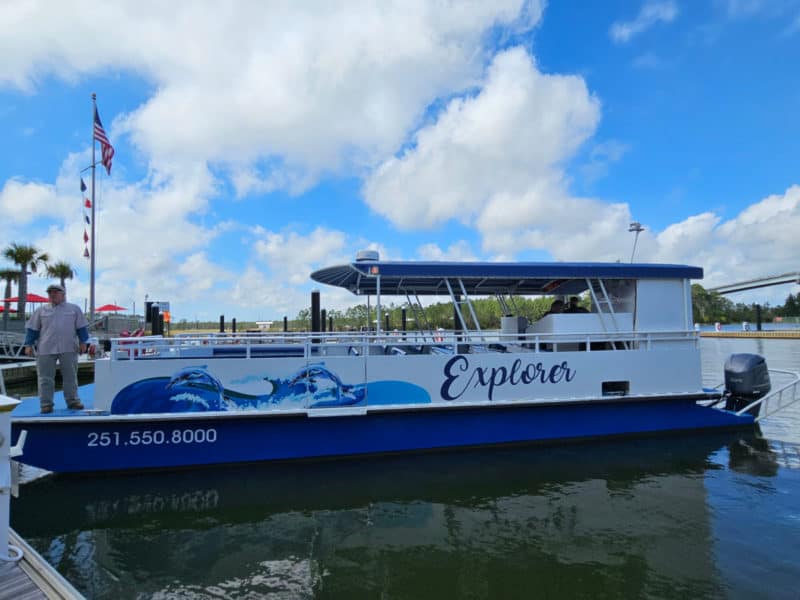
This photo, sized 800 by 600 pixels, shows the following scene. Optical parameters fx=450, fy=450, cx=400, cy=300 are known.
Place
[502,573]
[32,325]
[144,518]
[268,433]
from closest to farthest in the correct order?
[502,573], [144,518], [32,325], [268,433]

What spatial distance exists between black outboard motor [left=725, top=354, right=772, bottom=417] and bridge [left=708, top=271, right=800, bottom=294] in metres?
77.8

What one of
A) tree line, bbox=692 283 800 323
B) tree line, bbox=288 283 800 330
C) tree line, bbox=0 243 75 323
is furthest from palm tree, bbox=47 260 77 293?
tree line, bbox=692 283 800 323

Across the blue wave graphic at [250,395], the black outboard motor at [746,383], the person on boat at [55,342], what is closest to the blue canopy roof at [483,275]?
the blue wave graphic at [250,395]

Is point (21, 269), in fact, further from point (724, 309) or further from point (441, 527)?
point (724, 309)

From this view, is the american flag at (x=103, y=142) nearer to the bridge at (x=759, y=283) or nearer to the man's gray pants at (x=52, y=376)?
the man's gray pants at (x=52, y=376)

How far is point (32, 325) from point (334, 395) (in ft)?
13.3

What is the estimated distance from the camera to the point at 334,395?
6488 millimetres

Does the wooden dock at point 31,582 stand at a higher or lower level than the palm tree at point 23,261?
lower

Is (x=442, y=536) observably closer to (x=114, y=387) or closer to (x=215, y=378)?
(x=215, y=378)

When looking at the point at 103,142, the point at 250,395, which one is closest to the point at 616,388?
the point at 250,395

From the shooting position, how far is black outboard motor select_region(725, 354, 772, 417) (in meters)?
8.35

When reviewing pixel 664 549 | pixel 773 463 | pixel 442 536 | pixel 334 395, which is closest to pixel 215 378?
pixel 334 395

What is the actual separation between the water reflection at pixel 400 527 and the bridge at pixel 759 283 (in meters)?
82.8

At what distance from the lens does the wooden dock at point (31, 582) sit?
2480 millimetres
